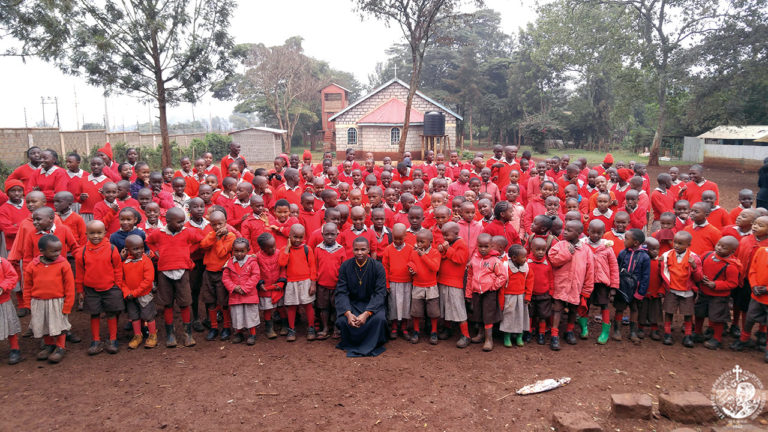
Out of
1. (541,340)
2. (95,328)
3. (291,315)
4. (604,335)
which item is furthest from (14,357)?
(604,335)

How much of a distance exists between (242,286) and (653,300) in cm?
479

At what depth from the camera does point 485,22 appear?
55.8m

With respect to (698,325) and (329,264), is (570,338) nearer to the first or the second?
(698,325)

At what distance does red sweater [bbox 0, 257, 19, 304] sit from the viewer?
461cm

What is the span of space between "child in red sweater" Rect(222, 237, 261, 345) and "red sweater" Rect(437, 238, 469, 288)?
218 centimetres

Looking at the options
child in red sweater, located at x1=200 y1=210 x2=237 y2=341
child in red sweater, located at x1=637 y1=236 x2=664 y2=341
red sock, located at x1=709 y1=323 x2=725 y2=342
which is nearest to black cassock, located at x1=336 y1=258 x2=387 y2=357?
child in red sweater, located at x1=200 y1=210 x2=237 y2=341

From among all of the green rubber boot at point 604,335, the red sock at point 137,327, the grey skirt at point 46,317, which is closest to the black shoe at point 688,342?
the green rubber boot at point 604,335

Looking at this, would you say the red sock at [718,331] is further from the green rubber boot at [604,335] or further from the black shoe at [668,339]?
A: the green rubber boot at [604,335]

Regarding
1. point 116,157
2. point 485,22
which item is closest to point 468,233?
point 116,157

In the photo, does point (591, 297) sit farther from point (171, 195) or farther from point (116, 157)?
point (116, 157)

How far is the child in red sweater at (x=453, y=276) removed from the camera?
206 inches

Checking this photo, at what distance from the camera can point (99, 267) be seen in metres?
4.95

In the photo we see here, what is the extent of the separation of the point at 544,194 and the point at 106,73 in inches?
586
